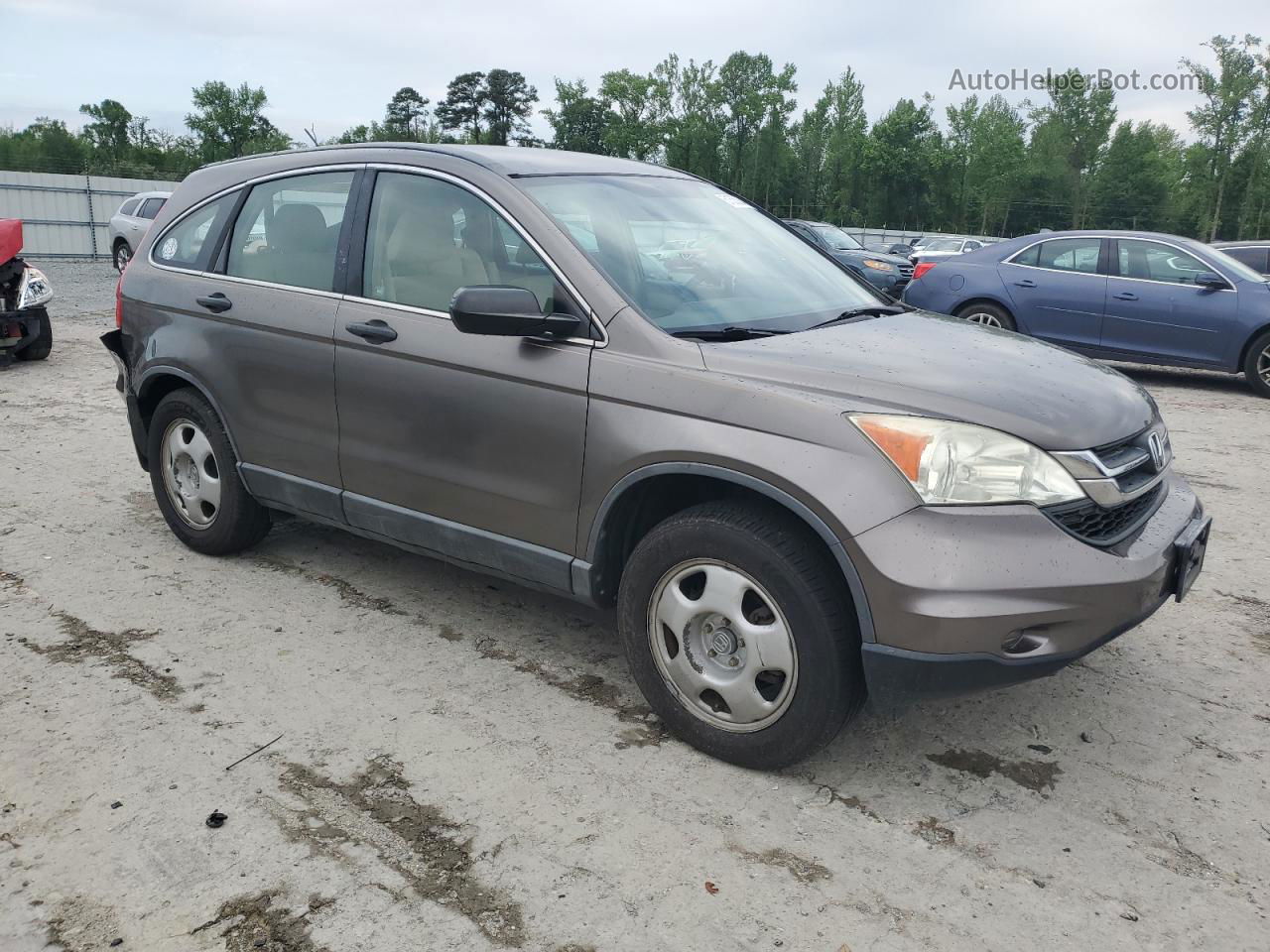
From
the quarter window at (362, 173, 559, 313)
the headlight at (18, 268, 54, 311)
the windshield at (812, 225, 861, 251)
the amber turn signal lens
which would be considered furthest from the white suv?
the amber turn signal lens

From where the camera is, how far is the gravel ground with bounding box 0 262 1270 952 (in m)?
2.59

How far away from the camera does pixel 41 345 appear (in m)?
10.8

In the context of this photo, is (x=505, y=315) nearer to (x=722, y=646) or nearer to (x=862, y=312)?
(x=722, y=646)

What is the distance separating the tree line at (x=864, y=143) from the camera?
188 ft

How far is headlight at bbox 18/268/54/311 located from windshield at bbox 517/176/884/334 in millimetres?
8582

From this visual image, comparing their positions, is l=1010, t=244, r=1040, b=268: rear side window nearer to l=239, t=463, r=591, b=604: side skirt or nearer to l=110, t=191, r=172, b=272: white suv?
l=239, t=463, r=591, b=604: side skirt

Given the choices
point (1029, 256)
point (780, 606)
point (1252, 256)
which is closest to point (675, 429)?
point (780, 606)

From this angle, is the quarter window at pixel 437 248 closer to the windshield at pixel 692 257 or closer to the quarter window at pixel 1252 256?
the windshield at pixel 692 257

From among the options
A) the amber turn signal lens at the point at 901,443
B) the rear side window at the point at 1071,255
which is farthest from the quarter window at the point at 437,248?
the rear side window at the point at 1071,255

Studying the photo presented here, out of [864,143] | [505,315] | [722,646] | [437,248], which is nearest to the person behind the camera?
→ [722,646]

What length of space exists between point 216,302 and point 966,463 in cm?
329

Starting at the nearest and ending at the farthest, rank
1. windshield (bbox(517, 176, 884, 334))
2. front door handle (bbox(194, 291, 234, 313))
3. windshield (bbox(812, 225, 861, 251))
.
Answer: windshield (bbox(517, 176, 884, 334))
front door handle (bbox(194, 291, 234, 313))
windshield (bbox(812, 225, 861, 251))

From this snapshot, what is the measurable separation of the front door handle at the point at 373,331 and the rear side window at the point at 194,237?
1190 millimetres

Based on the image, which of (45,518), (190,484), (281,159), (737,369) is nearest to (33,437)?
(45,518)
